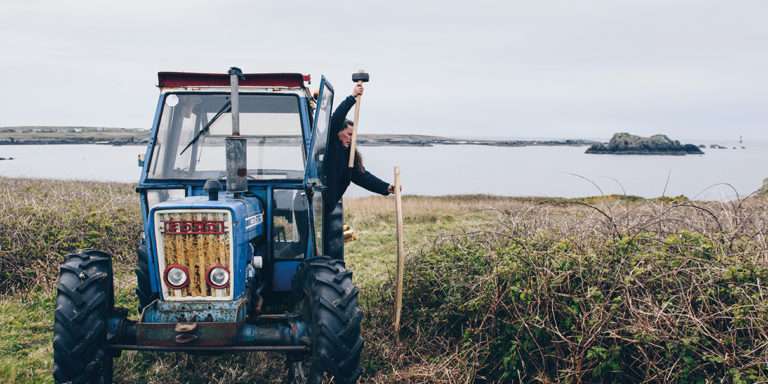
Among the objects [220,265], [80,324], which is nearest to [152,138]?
[220,265]

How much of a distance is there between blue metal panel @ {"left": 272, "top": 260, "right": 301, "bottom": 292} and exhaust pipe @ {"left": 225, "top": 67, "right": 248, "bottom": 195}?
90 centimetres

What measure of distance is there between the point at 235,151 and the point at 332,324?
1.41 meters

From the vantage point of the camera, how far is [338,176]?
19.1 feet

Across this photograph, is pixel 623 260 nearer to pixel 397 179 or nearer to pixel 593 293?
pixel 593 293

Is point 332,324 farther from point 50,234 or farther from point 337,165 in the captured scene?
point 50,234

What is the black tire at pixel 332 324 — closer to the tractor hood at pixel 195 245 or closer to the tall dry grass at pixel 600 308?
the tractor hood at pixel 195 245

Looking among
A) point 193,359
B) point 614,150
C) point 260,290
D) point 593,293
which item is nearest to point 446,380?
point 593,293

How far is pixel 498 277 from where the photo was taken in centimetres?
475

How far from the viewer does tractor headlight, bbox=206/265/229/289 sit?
12.4 ft

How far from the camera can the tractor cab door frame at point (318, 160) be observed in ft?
14.7

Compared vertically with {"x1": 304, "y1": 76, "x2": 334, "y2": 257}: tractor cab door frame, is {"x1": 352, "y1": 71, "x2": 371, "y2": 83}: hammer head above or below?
above

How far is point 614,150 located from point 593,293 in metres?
97.2

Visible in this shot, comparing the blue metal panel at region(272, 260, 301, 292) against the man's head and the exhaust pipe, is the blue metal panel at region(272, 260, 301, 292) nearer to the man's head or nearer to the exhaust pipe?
the exhaust pipe

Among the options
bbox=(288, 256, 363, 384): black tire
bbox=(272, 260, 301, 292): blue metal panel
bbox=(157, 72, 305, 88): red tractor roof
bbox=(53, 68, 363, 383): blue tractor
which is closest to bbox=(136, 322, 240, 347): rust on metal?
bbox=(53, 68, 363, 383): blue tractor
